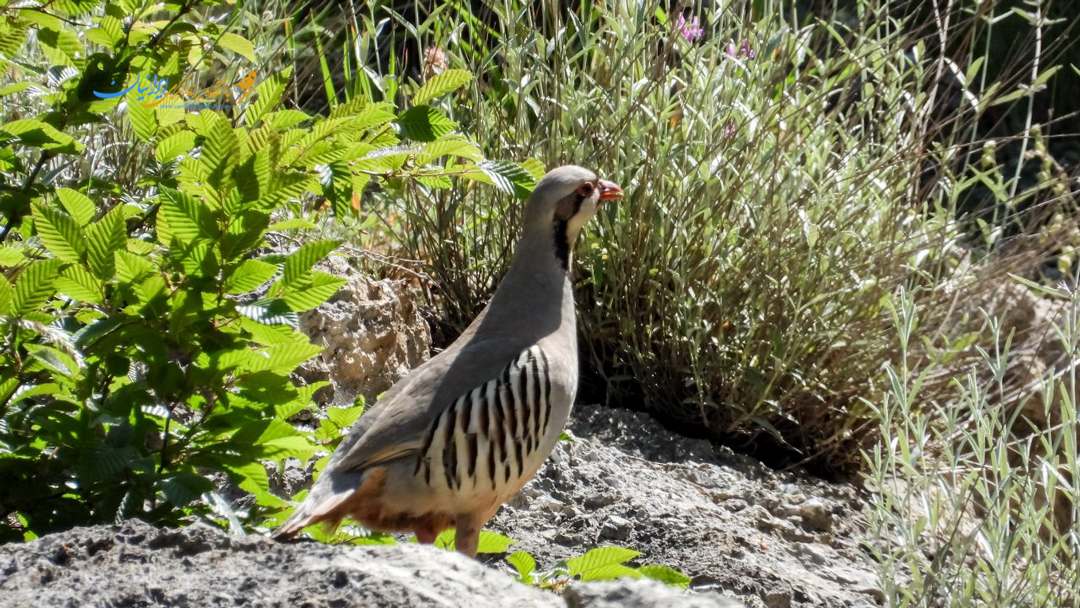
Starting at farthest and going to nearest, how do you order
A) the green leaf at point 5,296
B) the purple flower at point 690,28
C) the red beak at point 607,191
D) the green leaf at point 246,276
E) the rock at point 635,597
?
the purple flower at point 690,28 → the red beak at point 607,191 → the green leaf at point 246,276 → the green leaf at point 5,296 → the rock at point 635,597

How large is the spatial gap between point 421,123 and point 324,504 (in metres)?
0.93

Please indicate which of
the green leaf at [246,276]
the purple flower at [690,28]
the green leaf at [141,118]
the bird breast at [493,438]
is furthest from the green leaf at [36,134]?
the purple flower at [690,28]

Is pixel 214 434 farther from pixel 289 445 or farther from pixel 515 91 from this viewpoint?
pixel 515 91

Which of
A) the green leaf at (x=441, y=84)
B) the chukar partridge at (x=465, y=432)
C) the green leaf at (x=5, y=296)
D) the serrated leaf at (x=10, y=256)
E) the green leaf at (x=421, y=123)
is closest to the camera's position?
the green leaf at (x=5, y=296)

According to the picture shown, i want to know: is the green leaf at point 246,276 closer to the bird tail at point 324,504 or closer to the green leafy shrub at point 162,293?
the green leafy shrub at point 162,293

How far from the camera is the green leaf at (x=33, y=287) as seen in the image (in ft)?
8.01

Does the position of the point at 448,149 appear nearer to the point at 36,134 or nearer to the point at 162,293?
the point at 162,293

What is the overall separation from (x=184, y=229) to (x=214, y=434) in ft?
1.47

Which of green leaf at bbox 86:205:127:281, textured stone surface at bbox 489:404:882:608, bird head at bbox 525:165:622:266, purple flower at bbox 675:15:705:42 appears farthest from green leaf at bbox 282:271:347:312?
purple flower at bbox 675:15:705:42

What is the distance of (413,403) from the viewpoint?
3457 millimetres

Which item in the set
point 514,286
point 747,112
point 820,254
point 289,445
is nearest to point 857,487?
point 820,254

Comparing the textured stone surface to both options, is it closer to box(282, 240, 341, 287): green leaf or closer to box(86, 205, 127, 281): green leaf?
box(282, 240, 341, 287): green leaf

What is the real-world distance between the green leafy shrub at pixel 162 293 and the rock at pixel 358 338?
1.16 meters

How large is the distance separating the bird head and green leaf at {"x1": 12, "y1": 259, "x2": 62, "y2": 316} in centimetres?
171
